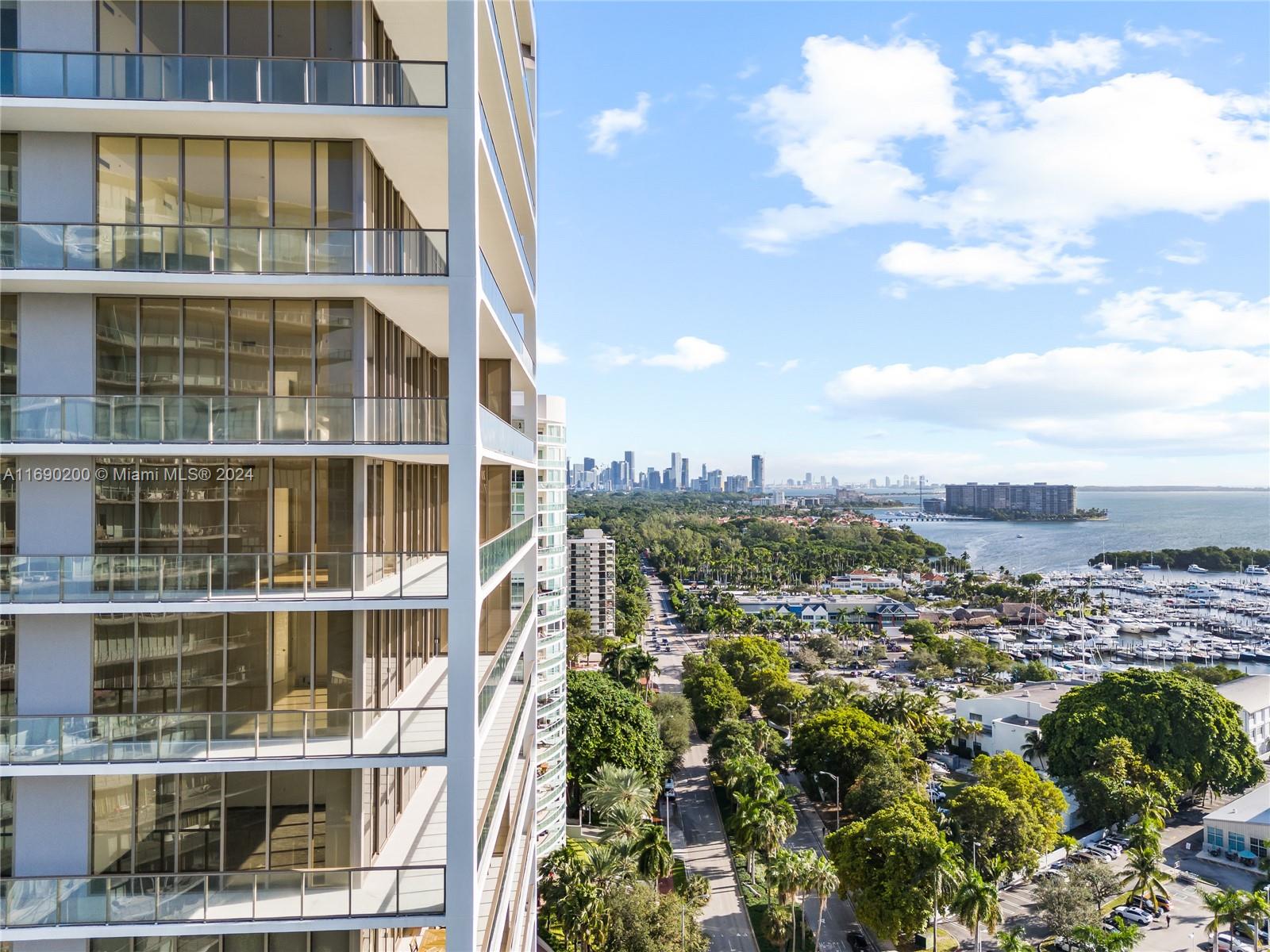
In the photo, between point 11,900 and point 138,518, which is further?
point 138,518

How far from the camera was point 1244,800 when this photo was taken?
38.5 metres

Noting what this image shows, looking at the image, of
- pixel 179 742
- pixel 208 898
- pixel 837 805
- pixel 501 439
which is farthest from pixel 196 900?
pixel 837 805

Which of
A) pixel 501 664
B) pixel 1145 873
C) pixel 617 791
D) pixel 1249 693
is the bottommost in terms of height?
pixel 1145 873

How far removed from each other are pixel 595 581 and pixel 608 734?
166 ft

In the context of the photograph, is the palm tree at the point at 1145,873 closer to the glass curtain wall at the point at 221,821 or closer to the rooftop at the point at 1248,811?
the rooftop at the point at 1248,811

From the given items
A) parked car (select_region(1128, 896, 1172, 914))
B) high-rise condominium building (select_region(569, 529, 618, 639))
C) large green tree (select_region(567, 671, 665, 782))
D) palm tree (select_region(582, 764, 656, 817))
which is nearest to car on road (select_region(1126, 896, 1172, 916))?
parked car (select_region(1128, 896, 1172, 914))

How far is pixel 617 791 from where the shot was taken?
1334 inches

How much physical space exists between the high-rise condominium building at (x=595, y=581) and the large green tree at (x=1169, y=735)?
54270 millimetres

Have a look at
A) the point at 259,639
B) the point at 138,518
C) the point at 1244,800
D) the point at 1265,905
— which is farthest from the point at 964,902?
the point at 138,518

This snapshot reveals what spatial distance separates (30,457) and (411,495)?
224 inches

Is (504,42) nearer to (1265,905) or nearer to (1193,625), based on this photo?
(1265,905)

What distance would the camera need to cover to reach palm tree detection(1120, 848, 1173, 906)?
1224 inches

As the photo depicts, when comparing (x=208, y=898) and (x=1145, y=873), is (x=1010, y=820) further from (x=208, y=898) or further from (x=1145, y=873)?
(x=208, y=898)

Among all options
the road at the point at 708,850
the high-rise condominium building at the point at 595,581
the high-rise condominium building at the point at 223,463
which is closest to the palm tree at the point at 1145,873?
the road at the point at 708,850
